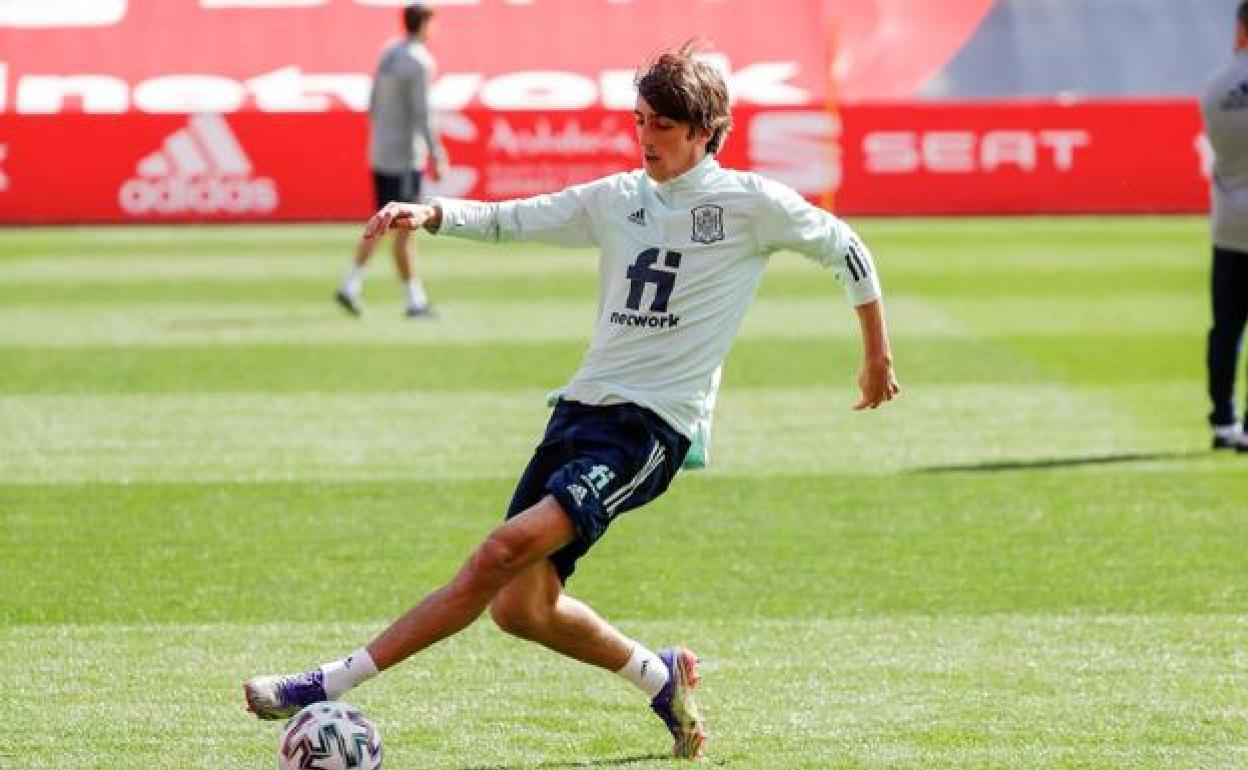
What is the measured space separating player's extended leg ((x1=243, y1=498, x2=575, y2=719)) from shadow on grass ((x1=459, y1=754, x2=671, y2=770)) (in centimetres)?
46

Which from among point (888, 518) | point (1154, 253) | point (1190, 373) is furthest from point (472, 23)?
point (888, 518)

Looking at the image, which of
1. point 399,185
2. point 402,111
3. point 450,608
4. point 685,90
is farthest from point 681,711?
point 399,185

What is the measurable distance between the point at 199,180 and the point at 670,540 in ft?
63.2

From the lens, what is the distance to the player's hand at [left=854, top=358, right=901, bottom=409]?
6410 millimetres

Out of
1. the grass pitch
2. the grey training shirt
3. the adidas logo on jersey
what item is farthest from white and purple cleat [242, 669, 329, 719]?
the adidas logo on jersey

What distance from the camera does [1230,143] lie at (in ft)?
39.5

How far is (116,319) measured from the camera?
19.0 metres

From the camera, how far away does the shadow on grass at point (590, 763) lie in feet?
21.2

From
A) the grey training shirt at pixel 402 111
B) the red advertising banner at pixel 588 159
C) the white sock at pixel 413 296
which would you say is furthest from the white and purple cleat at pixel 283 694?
the red advertising banner at pixel 588 159

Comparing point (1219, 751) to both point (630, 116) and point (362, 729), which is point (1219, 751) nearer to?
point (362, 729)

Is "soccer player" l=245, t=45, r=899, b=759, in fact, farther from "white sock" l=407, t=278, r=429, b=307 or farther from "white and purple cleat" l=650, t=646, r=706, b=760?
"white sock" l=407, t=278, r=429, b=307

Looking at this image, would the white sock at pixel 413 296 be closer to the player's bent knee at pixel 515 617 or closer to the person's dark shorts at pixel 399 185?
the person's dark shorts at pixel 399 185

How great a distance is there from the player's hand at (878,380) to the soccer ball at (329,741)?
1666 millimetres

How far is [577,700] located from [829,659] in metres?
1.01
